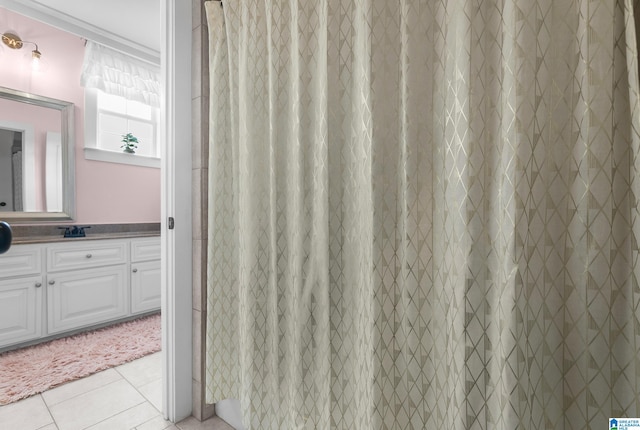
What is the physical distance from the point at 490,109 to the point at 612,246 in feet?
1.21

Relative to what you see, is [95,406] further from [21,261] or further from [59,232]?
[59,232]

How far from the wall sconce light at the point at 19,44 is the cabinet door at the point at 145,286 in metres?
1.91

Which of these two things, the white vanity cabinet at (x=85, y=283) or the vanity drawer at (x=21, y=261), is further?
the white vanity cabinet at (x=85, y=283)

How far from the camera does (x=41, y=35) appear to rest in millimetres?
2646

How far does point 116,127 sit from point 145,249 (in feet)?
4.29

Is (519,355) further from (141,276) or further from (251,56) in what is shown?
(141,276)

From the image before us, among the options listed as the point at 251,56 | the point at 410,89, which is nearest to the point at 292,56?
the point at 251,56

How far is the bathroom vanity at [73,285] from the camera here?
2.22 metres

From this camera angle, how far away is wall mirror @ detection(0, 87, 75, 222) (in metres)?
2.46

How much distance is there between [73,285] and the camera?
249cm

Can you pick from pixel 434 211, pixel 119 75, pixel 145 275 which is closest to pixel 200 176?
pixel 434 211

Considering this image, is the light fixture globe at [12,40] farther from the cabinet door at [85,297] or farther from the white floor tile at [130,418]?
the white floor tile at [130,418]

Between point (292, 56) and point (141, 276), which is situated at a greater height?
point (292, 56)

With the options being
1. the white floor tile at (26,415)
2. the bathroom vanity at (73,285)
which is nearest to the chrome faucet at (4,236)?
the white floor tile at (26,415)
